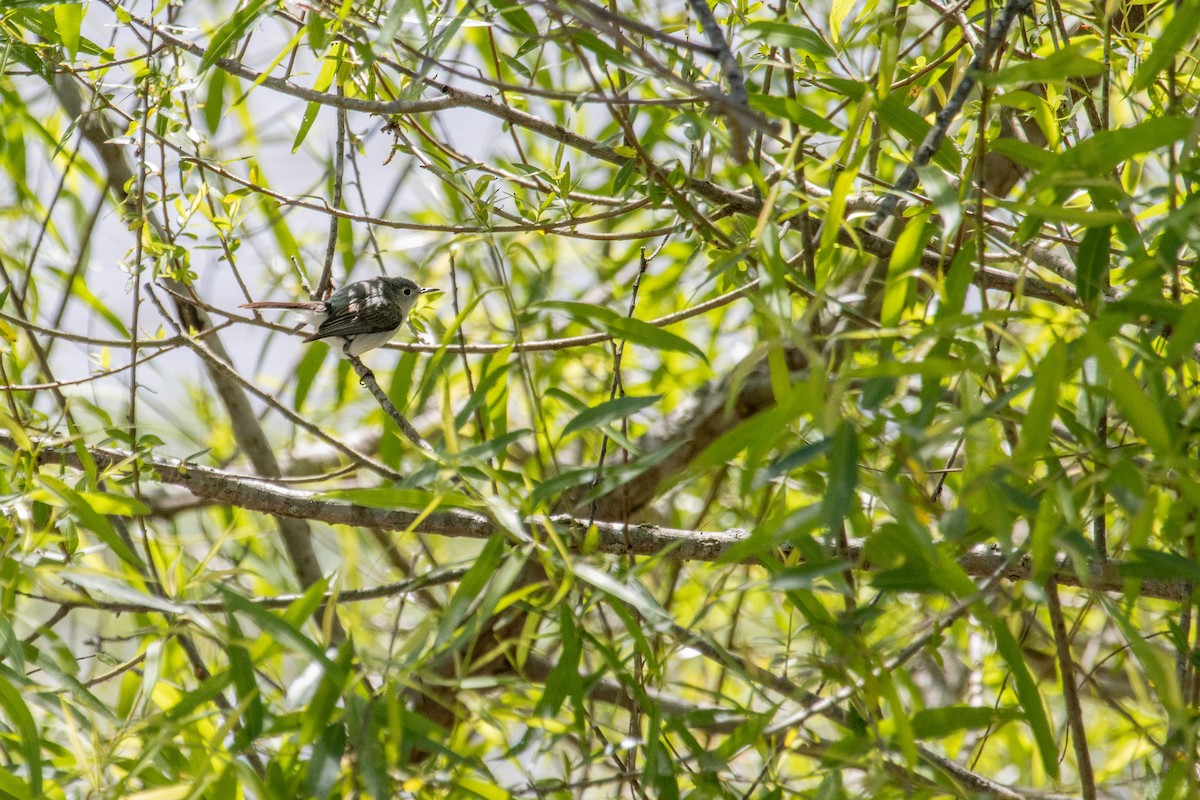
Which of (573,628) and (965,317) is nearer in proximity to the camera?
(965,317)

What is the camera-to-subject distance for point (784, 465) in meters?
0.96

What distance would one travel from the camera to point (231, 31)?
1.30 meters

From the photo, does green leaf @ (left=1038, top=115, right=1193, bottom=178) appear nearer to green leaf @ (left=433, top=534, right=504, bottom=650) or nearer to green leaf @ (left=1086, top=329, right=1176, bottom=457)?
green leaf @ (left=1086, top=329, right=1176, bottom=457)

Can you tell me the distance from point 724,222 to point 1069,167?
0.87 metres

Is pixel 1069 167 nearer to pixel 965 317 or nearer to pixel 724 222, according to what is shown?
pixel 965 317

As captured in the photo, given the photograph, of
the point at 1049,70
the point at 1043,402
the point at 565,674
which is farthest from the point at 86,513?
the point at 1049,70

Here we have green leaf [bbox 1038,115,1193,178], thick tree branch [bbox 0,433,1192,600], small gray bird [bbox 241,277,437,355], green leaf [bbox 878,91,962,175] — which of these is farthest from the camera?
small gray bird [bbox 241,277,437,355]

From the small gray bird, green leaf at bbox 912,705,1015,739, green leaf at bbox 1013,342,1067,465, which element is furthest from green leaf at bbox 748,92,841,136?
the small gray bird

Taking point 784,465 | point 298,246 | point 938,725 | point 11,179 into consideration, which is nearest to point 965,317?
point 784,465

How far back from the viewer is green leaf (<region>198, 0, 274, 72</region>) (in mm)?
1288

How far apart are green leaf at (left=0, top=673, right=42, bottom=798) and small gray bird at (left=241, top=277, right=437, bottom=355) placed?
123 cm

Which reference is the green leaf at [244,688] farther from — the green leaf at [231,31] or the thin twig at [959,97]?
the thin twig at [959,97]

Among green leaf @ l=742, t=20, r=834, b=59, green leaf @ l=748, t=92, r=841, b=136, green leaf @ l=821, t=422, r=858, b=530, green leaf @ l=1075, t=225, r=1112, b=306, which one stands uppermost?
green leaf @ l=742, t=20, r=834, b=59

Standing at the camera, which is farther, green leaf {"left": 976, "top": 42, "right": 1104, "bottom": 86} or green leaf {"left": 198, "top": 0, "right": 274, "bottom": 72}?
green leaf {"left": 198, "top": 0, "right": 274, "bottom": 72}
